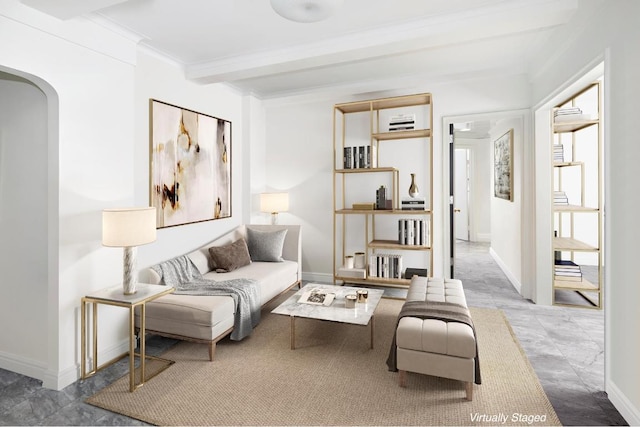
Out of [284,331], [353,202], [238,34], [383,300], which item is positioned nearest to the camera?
[238,34]

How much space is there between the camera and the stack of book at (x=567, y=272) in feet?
13.2

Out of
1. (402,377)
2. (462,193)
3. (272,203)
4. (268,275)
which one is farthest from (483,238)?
(402,377)

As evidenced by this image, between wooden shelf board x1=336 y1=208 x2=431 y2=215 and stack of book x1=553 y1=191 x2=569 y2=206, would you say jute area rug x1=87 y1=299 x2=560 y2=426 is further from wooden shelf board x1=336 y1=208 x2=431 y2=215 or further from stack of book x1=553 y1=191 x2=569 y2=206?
stack of book x1=553 y1=191 x2=569 y2=206

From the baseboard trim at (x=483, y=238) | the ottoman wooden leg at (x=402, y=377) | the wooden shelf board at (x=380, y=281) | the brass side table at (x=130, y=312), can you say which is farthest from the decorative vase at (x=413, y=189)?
the baseboard trim at (x=483, y=238)

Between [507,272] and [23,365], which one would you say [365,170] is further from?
[23,365]

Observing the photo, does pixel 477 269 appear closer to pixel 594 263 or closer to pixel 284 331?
pixel 594 263

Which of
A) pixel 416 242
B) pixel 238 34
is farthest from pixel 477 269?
pixel 238 34

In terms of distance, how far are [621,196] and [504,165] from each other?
11.3ft

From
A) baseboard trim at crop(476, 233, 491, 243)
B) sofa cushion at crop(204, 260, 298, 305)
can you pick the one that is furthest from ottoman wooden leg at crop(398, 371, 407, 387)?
baseboard trim at crop(476, 233, 491, 243)

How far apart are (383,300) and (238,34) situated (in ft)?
10.5

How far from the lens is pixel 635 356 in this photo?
6.38ft

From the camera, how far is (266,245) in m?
4.37

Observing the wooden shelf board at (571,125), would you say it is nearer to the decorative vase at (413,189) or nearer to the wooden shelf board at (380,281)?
the decorative vase at (413,189)

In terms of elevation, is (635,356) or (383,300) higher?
(635,356)
